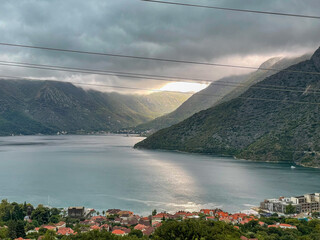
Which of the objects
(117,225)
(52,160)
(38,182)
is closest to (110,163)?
(52,160)

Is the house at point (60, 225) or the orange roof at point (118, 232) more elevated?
the orange roof at point (118, 232)

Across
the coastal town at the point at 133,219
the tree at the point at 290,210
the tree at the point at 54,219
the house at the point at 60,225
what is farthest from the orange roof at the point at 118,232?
the tree at the point at 290,210

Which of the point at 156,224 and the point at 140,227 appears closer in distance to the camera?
the point at 140,227

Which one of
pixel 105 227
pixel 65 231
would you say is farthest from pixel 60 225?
pixel 105 227

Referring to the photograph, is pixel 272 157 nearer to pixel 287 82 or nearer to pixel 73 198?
pixel 287 82

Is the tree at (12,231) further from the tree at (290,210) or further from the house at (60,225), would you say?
the tree at (290,210)

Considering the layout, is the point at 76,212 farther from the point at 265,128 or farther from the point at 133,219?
the point at 265,128
